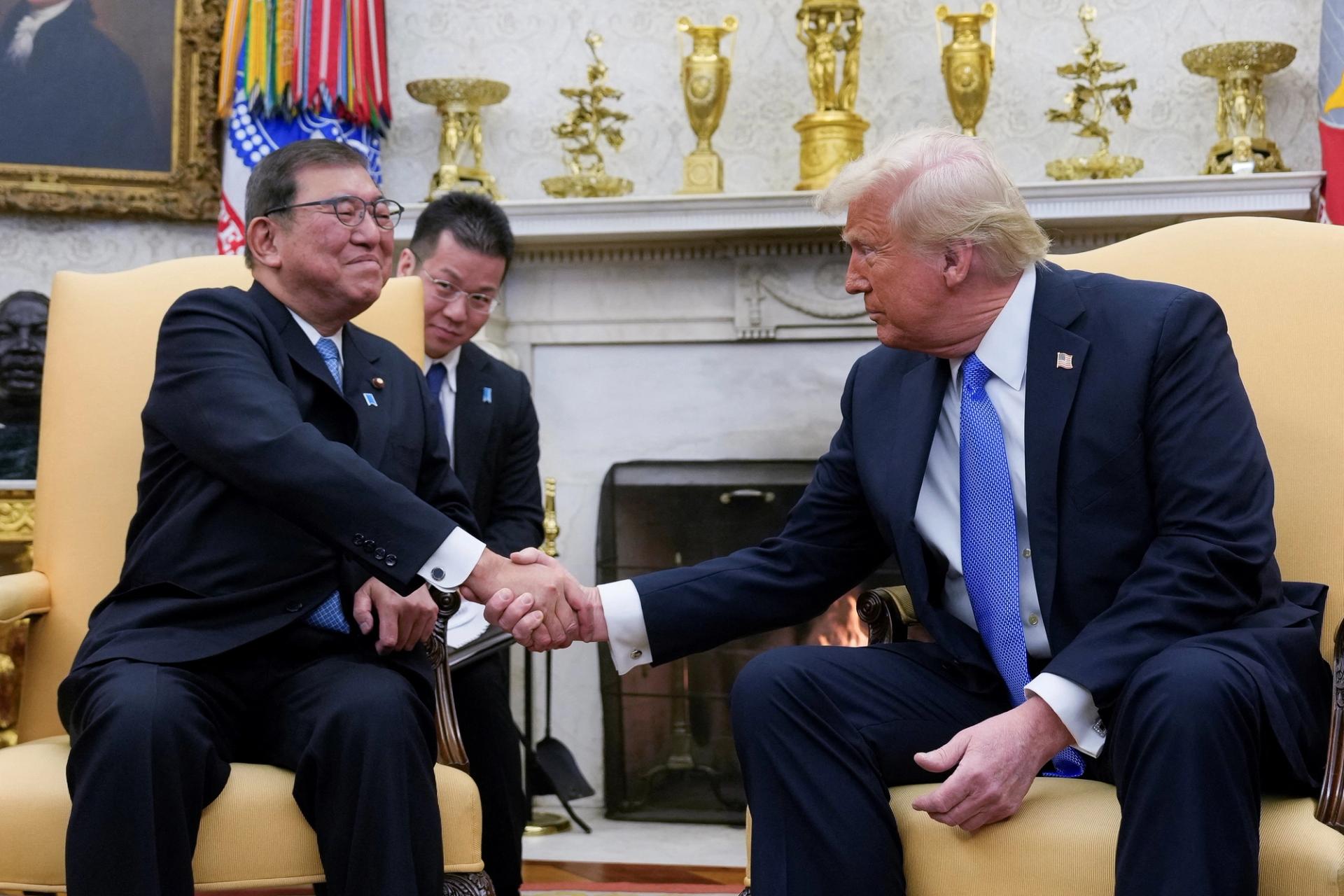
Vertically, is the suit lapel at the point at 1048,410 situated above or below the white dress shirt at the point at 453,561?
above

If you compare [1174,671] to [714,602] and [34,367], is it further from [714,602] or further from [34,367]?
[34,367]

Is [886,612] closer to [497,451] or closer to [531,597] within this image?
[531,597]

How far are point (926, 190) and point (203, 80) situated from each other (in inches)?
114

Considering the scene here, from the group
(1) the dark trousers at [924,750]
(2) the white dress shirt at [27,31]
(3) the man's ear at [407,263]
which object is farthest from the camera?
(2) the white dress shirt at [27,31]

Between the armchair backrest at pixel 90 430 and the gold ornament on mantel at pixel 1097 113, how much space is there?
6.55ft

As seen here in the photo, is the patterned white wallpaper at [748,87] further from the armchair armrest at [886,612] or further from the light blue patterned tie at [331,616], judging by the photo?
the light blue patterned tie at [331,616]

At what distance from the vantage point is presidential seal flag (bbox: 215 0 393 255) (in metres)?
3.93

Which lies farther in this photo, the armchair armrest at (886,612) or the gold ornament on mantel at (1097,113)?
the gold ornament on mantel at (1097,113)

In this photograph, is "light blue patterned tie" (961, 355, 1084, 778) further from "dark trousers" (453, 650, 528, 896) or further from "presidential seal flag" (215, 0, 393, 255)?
"presidential seal flag" (215, 0, 393, 255)

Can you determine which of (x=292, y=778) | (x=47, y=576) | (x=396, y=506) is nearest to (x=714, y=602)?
(x=396, y=506)

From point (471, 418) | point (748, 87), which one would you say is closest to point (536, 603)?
point (471, 418)

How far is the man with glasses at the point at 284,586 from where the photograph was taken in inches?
72.0

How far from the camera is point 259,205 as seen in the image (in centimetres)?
236

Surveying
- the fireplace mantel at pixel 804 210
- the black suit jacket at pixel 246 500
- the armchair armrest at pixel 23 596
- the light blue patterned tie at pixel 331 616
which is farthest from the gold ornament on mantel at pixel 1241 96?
the armchair armrest at pixel 23 596
